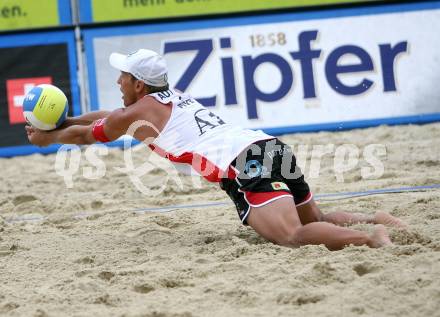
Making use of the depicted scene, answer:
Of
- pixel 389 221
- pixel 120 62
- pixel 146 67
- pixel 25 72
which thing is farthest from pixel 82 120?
pixel 25 72

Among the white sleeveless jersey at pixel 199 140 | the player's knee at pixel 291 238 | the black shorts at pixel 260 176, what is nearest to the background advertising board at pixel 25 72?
the white sleeveless jersey at pixel 199 140

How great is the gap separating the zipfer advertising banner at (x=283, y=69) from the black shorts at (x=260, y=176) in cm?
392

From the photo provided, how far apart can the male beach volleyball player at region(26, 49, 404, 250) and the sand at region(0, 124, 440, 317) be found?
0.18 metres

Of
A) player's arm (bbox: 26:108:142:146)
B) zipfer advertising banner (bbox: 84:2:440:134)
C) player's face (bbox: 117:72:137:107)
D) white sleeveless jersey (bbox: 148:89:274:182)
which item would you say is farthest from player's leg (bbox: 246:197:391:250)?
zipfer advertising banner (bbox: 84:2:440:134)

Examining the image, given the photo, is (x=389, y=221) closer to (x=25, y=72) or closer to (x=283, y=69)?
(x=283, y=69)

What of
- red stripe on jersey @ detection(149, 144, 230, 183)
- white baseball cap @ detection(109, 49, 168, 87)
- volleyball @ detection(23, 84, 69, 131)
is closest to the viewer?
red stripe on jersey @ detection(149, 144, 230, 183)

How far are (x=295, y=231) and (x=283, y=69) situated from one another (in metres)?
4.51

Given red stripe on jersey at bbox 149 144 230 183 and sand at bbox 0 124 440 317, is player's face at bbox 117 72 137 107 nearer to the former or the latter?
red stripe on jersey at bbox 149 144 230 183

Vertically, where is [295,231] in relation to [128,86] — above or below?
below

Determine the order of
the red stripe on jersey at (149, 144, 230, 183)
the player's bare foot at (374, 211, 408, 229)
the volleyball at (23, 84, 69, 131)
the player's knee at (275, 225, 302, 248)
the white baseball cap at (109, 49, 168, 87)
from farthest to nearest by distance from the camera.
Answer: the volleyball at (23, 84, 69, 131), the white baseball cap at (109, 49, 168, 87), the red stripe on jersey at (149, 144, 230, 183), the player's bare foot at (374, 211, 408, 229), the player's knee at (275, 225, 302, 248)

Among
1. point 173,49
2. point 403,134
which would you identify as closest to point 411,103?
point 403,134

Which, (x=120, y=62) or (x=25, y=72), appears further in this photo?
(x=25, y=72)

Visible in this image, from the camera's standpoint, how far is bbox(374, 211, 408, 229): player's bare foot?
13.8 ft

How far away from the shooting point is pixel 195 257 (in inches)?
161
